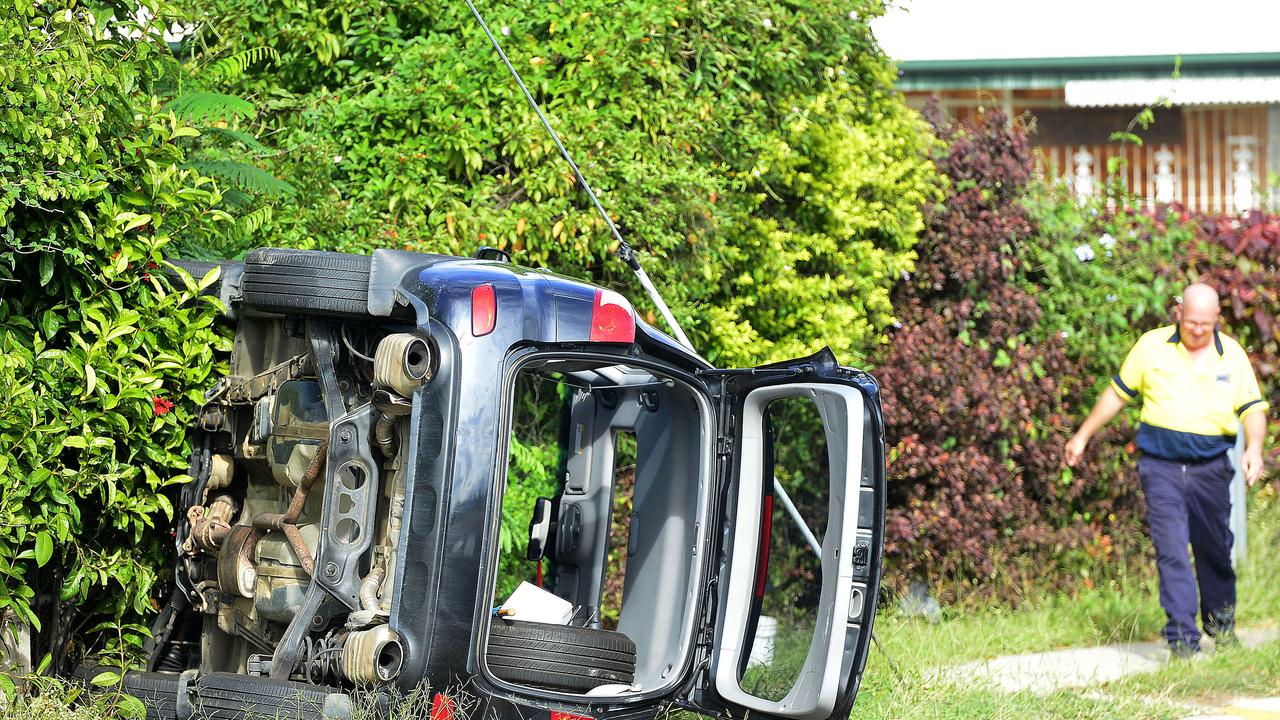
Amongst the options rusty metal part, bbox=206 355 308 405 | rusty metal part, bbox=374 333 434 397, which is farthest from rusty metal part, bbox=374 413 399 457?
rusty metal part, bbox=206 355 308 405

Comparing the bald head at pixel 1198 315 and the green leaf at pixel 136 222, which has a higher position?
the green leaf at pixel 136 222

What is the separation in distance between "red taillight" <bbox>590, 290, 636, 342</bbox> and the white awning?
11.1 m

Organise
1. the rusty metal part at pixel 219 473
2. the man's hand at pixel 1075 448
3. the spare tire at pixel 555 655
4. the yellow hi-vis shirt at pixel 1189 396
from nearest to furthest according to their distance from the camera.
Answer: the spare tire at pixel 555 655 < the rusty metal part at pixel 219 473 < the yellow hi-vis shirt at pixel 1189 396 < the man's hand at pixel 1075 448

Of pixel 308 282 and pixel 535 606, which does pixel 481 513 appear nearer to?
pixel 308 282

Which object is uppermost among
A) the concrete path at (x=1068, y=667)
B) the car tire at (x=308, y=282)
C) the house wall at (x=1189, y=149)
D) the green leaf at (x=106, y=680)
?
the house wall at (x=1189, y=149)

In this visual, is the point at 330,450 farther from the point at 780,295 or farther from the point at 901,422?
the point at 901,422

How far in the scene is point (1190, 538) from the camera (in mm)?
7438

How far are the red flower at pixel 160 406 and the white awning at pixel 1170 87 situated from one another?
38.6 ft

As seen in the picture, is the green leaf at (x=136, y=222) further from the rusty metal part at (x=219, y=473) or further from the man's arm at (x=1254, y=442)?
the man's arm at (x=1254, y=442)

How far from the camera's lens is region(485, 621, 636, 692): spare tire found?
445cm

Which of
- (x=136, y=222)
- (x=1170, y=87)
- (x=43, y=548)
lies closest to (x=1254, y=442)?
(x=136, y=222)

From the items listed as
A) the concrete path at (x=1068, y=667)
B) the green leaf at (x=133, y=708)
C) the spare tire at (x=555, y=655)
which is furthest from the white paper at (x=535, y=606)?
the concrete path at (x=1068, y=667)

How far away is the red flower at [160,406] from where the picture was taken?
468cm

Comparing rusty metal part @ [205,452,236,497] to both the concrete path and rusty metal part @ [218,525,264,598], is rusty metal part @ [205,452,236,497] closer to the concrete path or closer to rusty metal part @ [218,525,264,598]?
rusty metal part @ [218,525,264,598]
